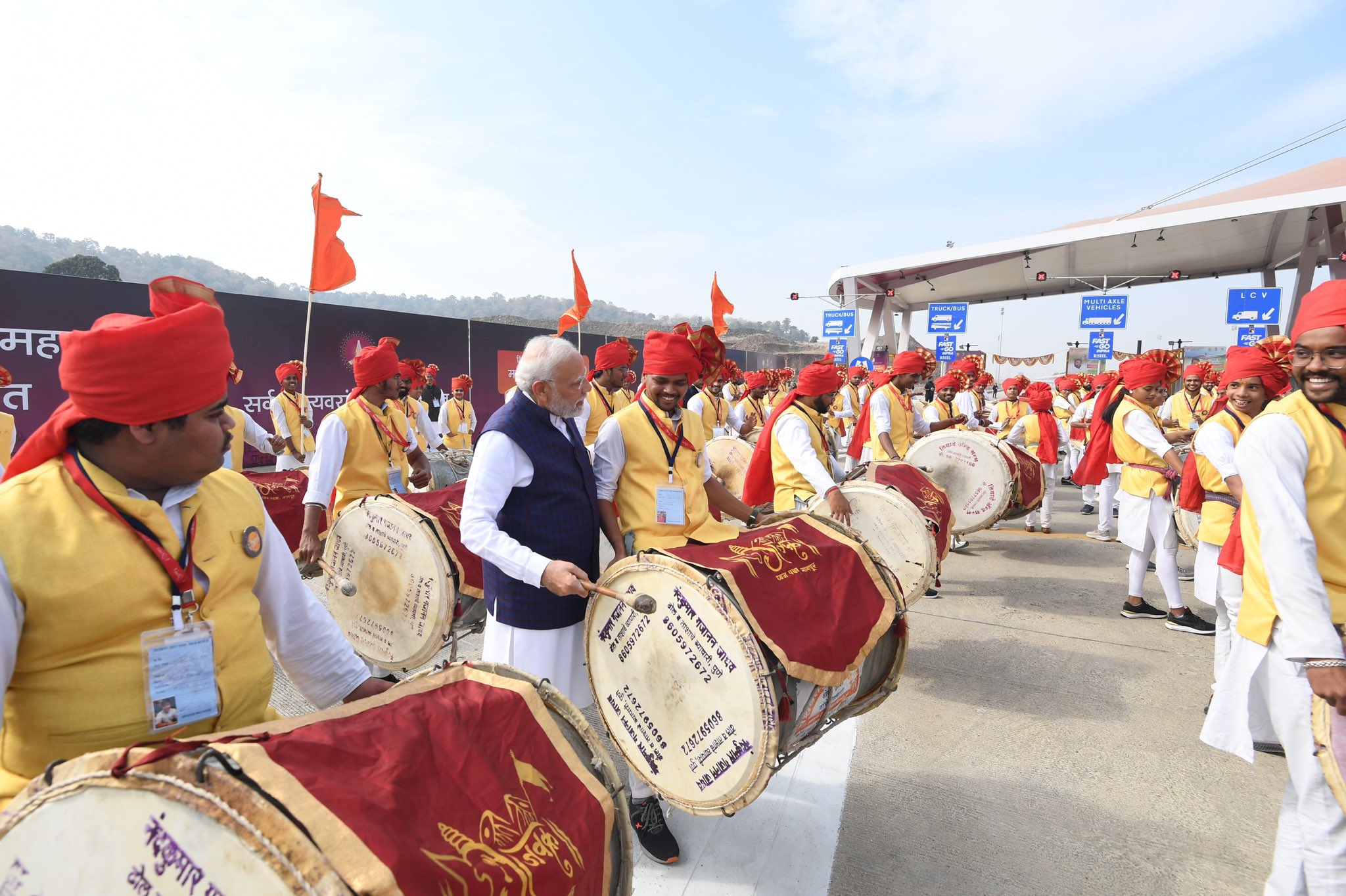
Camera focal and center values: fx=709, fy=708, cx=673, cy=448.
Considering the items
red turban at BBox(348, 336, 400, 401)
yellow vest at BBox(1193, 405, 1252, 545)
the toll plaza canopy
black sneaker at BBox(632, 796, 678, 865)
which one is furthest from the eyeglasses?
the toll plaza canopy

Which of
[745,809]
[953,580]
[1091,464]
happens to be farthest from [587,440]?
[745,809]

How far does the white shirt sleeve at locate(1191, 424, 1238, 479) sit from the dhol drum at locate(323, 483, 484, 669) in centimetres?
418

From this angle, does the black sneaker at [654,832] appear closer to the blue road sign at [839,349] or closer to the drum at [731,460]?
the drum at [731,460]

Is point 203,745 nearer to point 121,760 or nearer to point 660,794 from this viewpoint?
point 121,760

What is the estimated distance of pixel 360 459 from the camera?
438 cm

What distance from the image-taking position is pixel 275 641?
177 centimetres

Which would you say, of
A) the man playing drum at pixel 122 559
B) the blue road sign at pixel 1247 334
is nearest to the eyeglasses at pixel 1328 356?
the man playing drum at pixel 122 559

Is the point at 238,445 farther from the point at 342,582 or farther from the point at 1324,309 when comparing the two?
the point at 1324,309

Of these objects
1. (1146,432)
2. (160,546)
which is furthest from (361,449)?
(1146,432)

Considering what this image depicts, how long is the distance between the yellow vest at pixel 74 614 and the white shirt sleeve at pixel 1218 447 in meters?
4.90

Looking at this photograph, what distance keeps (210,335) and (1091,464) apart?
7110 mm

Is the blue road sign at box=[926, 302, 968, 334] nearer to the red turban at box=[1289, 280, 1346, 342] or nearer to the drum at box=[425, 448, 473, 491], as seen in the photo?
the drum at box=[425, 448, 473, 491]

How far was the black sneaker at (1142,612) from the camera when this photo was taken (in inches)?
219

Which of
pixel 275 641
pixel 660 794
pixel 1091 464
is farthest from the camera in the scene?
pixel 1091 464
